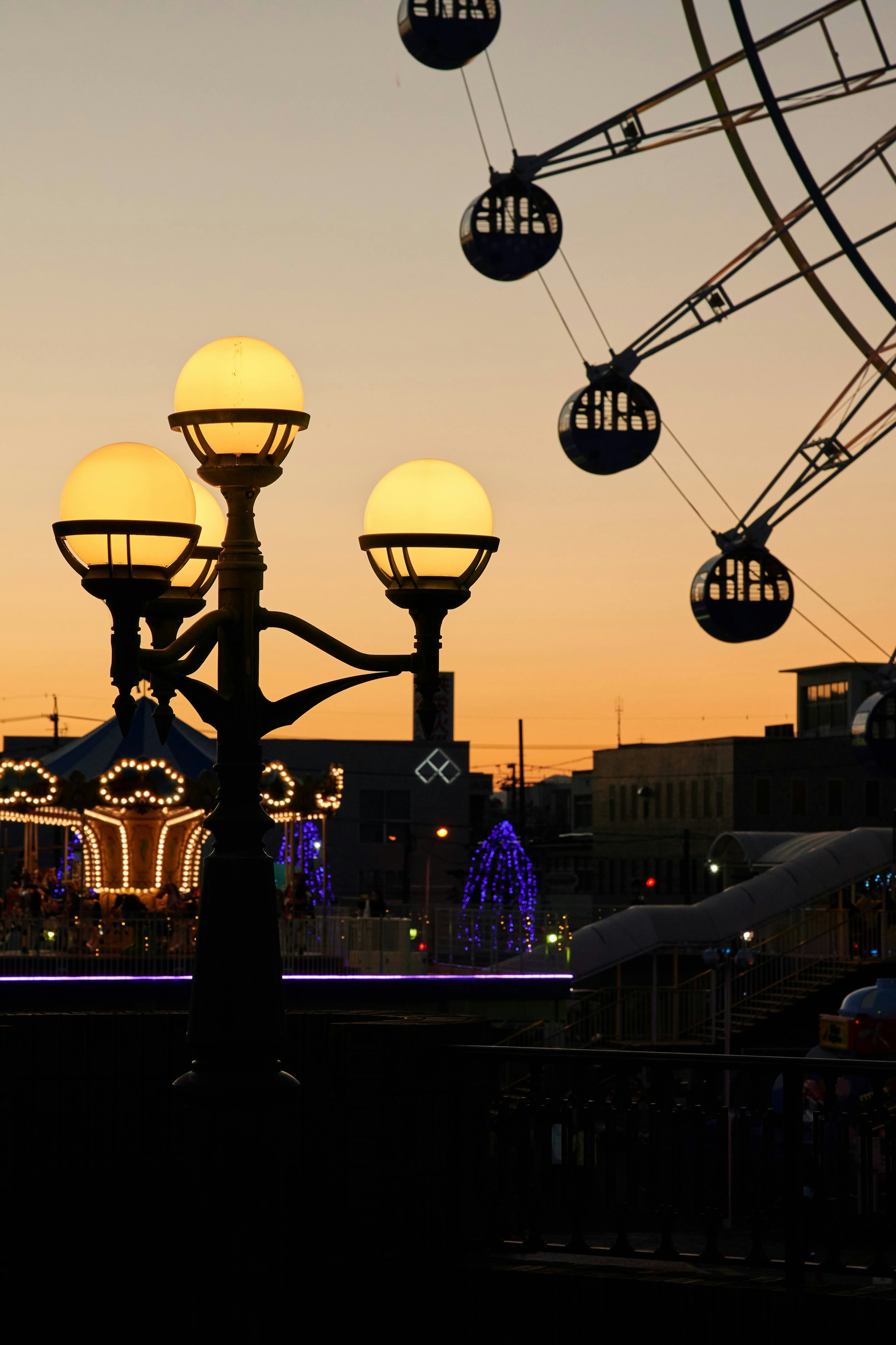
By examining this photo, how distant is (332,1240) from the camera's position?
6.92 m

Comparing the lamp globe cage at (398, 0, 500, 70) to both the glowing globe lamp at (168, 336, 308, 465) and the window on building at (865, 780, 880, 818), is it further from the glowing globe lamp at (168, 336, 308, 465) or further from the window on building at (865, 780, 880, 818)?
the window on building at (865, 780, 880, 818)

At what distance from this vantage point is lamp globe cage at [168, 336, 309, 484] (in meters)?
5.71

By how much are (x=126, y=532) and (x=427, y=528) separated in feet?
3.32

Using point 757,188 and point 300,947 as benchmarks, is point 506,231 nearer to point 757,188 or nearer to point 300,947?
point 757,188

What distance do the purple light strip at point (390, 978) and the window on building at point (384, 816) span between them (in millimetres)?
44565

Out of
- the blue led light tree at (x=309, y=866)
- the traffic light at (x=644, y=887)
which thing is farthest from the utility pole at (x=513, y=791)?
the blue led light tree at (x=309, y=866)

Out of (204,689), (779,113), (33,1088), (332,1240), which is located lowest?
(332,1240)

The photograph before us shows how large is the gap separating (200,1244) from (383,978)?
964 inches

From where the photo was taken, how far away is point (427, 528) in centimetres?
582

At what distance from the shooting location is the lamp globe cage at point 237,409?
571 centimetres

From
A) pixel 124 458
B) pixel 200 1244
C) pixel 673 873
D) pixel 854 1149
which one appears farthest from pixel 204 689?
pixel 673 873

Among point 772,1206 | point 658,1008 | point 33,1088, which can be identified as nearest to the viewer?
point 772,1206

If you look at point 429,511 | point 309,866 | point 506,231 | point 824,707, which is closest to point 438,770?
point 824,707

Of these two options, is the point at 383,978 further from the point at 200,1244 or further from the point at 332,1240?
the point at 200,1244
